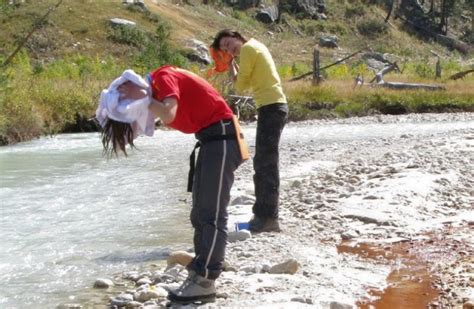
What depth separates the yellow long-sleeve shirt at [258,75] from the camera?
682 cm

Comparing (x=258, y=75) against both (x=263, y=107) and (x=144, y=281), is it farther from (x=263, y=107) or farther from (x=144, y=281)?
(x=144, y=281)

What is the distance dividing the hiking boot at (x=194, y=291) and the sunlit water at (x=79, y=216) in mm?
939

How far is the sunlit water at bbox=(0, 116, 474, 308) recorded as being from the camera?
640 cm

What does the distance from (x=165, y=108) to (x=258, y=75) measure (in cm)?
253

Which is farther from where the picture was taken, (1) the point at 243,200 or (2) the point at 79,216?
(1) the point at 243,200

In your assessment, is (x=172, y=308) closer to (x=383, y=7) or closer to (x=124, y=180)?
(x=124, y=180)

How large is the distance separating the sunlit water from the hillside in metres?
2.63

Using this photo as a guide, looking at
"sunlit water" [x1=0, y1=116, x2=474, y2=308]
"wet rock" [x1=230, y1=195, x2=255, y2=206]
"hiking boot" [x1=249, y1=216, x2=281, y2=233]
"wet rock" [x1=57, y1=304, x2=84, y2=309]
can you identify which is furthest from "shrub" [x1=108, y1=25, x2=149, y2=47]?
"wet rock" [x1=57, y1=304, x2=84, y2=309]

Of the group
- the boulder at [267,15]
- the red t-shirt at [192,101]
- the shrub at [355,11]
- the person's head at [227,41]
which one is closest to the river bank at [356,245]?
the red t-shirt at [192,101]

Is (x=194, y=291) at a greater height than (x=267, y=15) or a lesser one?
lesser

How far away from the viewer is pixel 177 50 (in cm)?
4253

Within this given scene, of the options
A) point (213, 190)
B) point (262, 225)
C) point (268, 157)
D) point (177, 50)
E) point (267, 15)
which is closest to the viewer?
point (213, 190)

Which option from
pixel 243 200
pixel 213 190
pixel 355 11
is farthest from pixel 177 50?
pixel 213 190

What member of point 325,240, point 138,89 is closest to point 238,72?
point 325,240
